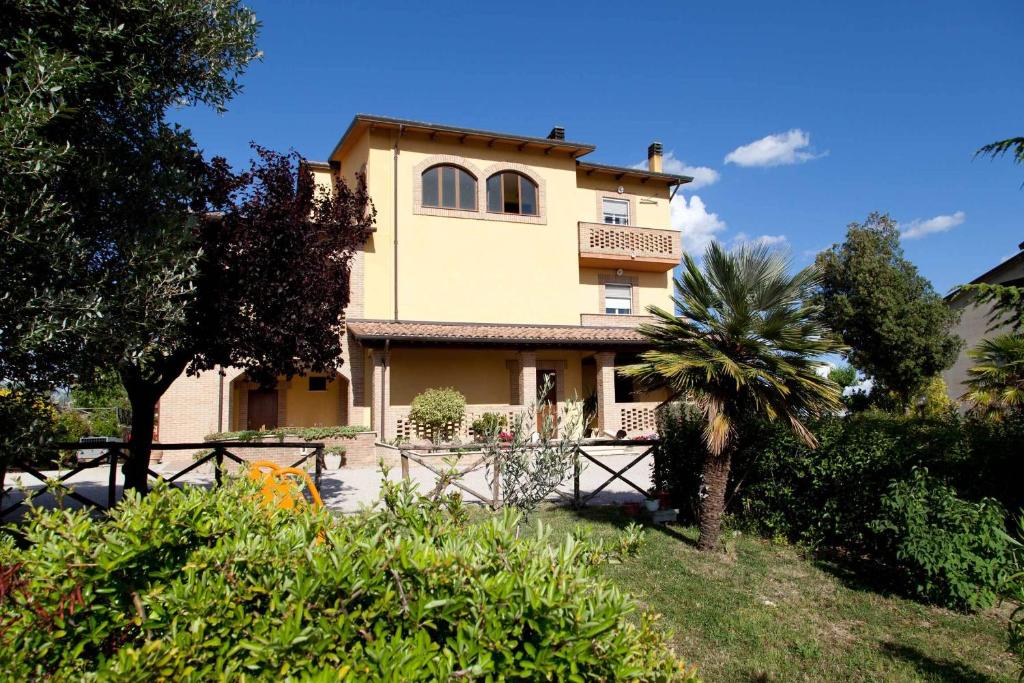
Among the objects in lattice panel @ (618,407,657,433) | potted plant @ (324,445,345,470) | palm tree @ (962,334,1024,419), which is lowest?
potted plant @ (324,445,345,470)

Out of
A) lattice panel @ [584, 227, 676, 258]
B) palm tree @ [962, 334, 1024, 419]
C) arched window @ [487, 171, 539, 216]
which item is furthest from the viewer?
lattice panel @ [584, 227, 676, 258]

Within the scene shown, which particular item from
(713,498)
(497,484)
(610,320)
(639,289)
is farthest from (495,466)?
(639,289)

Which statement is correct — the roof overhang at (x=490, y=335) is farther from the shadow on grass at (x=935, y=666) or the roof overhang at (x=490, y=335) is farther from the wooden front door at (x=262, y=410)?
the shadow on grass at (x=935, y=666)

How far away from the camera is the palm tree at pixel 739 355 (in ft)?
24.3

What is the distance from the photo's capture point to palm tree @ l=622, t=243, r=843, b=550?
7410mm

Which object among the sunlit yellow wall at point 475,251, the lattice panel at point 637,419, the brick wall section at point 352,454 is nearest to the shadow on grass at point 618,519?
the brick wall section at point 352,454

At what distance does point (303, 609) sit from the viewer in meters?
1.92

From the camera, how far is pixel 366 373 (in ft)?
64.5

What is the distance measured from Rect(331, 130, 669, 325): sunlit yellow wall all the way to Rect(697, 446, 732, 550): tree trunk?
46.0 ft

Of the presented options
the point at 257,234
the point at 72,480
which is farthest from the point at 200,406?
the point at 257,234

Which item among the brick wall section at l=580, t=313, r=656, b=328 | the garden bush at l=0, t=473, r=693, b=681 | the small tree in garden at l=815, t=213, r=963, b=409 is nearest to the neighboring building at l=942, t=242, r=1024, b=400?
the small tree in garden at l=815, t=213, r=963, b=409

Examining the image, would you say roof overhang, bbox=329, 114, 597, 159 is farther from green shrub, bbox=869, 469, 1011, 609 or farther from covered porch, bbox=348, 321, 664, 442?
green shrub, bbox=869, 469, 1011, 609

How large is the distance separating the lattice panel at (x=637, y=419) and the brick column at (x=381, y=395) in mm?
7827

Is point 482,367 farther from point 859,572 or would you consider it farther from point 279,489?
point 279,489
